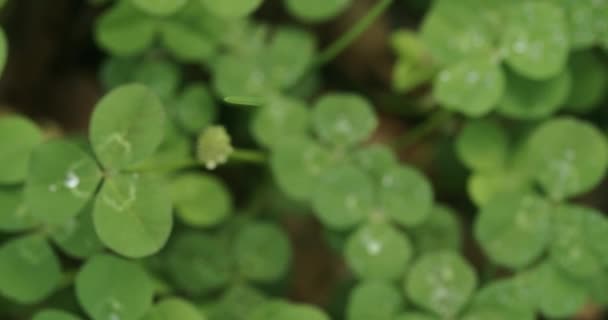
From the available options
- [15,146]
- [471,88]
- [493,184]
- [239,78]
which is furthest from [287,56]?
[15,146]

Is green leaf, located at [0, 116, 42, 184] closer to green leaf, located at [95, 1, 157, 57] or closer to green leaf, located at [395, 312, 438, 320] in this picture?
green leaf, located at [95, 1, 157, 57]

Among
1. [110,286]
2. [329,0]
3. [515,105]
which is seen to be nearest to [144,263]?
[110,286]

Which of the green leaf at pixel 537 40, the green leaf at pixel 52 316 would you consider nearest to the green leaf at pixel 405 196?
the green leaf at pixel 537 40

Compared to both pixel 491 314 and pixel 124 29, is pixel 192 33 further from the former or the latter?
pixel 491 314

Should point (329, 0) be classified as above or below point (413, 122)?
above

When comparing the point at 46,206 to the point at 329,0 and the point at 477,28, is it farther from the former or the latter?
the point at 477,28

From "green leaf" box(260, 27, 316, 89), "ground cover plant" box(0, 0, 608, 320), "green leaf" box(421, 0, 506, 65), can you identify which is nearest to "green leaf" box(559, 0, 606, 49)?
"ground cover plant" box(0, 0, 608, 320)

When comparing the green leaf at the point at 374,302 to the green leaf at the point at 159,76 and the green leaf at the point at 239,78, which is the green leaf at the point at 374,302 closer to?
the green leaf at the point at 239,78
